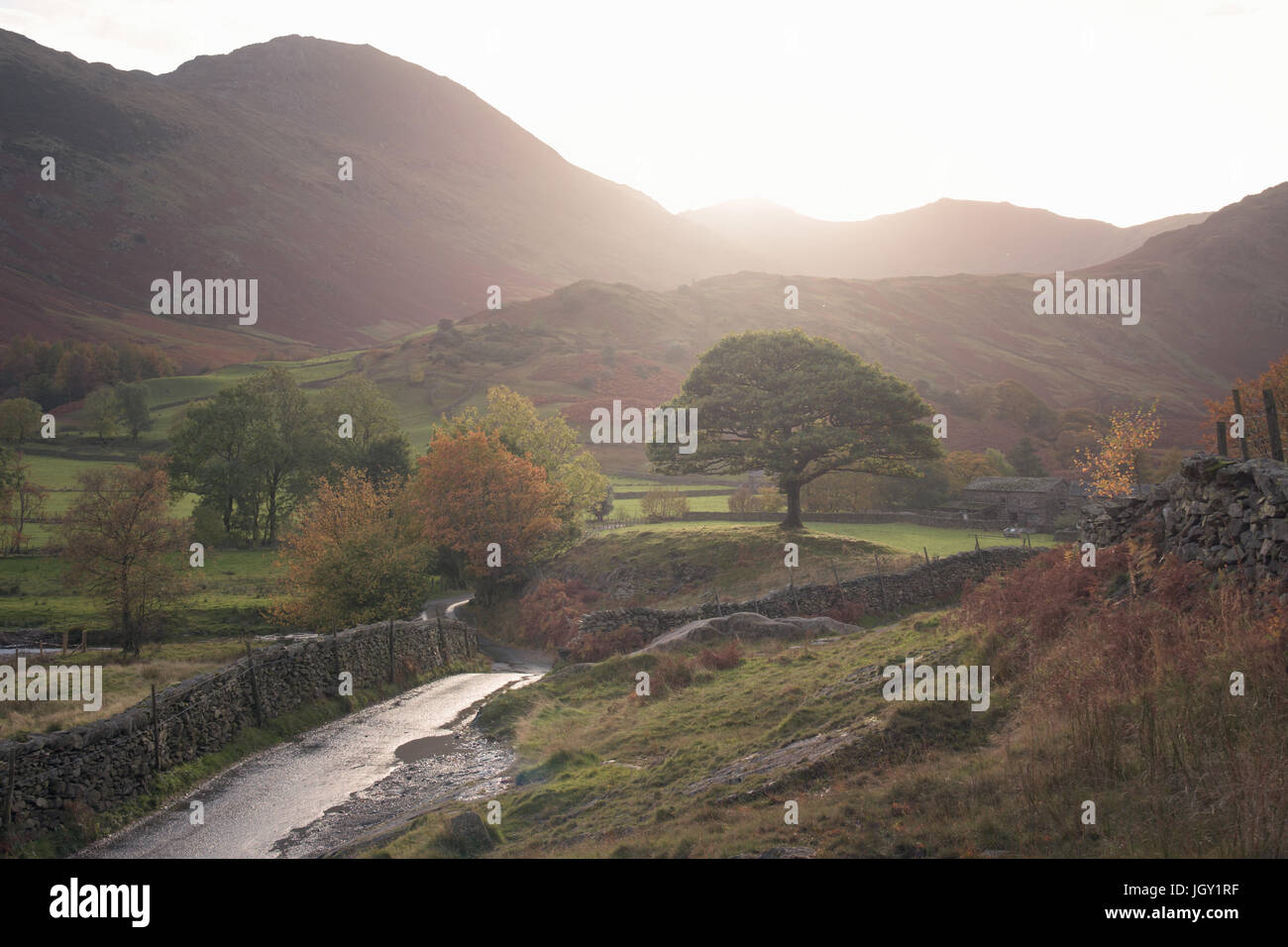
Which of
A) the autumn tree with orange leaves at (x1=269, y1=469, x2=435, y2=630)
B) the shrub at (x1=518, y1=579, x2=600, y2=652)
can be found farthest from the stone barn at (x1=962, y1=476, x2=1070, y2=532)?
the autumn tree with orange leaves at (x1=269, y1=469, x2=435, y2=630)

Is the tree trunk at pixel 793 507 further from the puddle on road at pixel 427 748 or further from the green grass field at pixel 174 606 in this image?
the puddle on road at pixel 427 748

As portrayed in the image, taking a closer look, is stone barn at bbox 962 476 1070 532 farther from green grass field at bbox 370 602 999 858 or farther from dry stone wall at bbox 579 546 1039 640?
green grass field at bbox 370 602 999 858

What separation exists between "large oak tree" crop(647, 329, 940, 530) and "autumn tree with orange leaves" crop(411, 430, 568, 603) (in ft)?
29.6

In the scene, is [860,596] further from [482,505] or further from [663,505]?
[663,505]

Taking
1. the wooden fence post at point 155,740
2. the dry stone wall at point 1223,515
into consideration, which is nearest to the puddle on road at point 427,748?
the wooden fence post at point 155,740

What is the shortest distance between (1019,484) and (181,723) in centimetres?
7714

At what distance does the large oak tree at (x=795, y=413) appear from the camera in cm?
4959

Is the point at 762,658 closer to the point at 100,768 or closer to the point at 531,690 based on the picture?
the point at 531,690

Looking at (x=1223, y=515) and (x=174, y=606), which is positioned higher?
(x=1223, y=515)

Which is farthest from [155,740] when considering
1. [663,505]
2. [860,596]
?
[663,505]

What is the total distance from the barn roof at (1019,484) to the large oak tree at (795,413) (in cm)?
3382

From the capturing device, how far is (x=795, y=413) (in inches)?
1987

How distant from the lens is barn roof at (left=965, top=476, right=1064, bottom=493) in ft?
257
